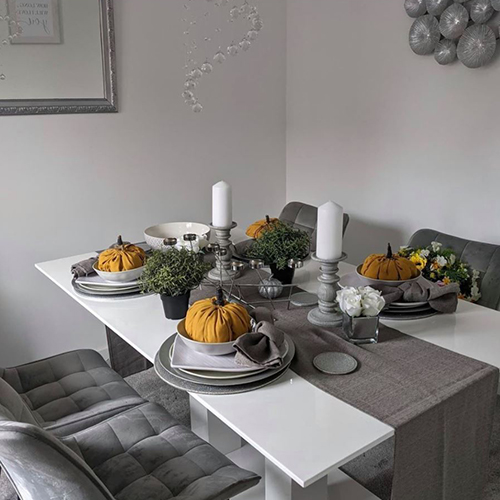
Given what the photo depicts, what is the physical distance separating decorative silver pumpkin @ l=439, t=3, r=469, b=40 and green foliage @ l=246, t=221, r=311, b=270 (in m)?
1.20

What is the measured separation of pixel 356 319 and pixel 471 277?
35.2 inches

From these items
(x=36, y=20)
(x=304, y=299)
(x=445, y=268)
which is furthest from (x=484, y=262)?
(x=36, y=20)

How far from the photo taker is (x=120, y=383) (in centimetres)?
184

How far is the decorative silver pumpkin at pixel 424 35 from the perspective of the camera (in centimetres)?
245

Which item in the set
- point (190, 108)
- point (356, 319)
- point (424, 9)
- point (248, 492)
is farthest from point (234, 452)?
point (424, 9)

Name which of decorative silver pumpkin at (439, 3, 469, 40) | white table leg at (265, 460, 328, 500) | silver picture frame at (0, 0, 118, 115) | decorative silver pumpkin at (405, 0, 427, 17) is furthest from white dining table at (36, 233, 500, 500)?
decorative silver pumpkin at (405, 0, 427, 17)

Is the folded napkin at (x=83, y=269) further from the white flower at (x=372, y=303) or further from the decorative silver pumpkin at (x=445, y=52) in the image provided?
the decorative silver pumpkin at (x=445, y=52)

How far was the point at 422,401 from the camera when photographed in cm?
122

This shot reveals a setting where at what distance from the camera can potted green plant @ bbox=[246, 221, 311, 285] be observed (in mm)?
1779

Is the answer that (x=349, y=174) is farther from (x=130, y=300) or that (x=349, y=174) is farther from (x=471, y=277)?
(x=130, y=300)

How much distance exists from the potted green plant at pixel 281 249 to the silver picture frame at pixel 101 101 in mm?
1272

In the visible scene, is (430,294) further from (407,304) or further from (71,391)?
(71,391)

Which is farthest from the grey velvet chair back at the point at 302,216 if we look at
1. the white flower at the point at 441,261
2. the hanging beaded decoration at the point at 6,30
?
the hanging beaded decoration at the point at 6,30

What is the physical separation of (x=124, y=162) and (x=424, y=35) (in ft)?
5.01
